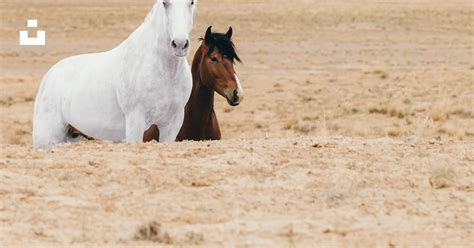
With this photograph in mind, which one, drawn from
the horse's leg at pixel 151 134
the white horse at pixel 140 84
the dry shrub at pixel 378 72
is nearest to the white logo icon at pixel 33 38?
the dry shrub at pixel 378 72

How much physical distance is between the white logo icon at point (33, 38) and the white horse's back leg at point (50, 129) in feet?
126

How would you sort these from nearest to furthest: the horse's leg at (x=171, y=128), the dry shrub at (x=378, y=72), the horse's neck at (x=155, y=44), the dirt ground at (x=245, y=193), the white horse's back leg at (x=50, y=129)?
the dirt ground at (x=245, y=193) < the horse's neck at (x=155, y=44) < the horse's leg at (x=171, y=128) < the white horse's back leg at (x=50, y=129) < the dry shrub at (x=378, y=72)

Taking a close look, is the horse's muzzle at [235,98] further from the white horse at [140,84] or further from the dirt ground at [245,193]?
the white horse at [140,84]

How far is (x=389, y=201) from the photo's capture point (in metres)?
8.79

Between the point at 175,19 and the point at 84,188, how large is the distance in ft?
6.96

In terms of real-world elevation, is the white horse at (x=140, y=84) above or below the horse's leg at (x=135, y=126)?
above

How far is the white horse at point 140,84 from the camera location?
34.7 ft

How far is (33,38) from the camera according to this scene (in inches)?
2199

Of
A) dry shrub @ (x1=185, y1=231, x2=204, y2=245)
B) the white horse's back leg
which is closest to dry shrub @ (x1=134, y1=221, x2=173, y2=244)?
dry shrub @ (x1=185, y1=231, x2=204, y2=245)

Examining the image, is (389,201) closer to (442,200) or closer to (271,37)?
(442,200)

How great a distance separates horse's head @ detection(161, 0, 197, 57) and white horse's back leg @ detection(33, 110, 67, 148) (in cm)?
198

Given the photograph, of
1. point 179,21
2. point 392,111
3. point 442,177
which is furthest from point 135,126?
point 392,111

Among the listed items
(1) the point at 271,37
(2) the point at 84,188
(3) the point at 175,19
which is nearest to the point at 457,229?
(2) the point at 84,188

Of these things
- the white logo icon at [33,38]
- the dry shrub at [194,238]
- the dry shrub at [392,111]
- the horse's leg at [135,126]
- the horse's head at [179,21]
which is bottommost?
the white logo icon at [33,38]
